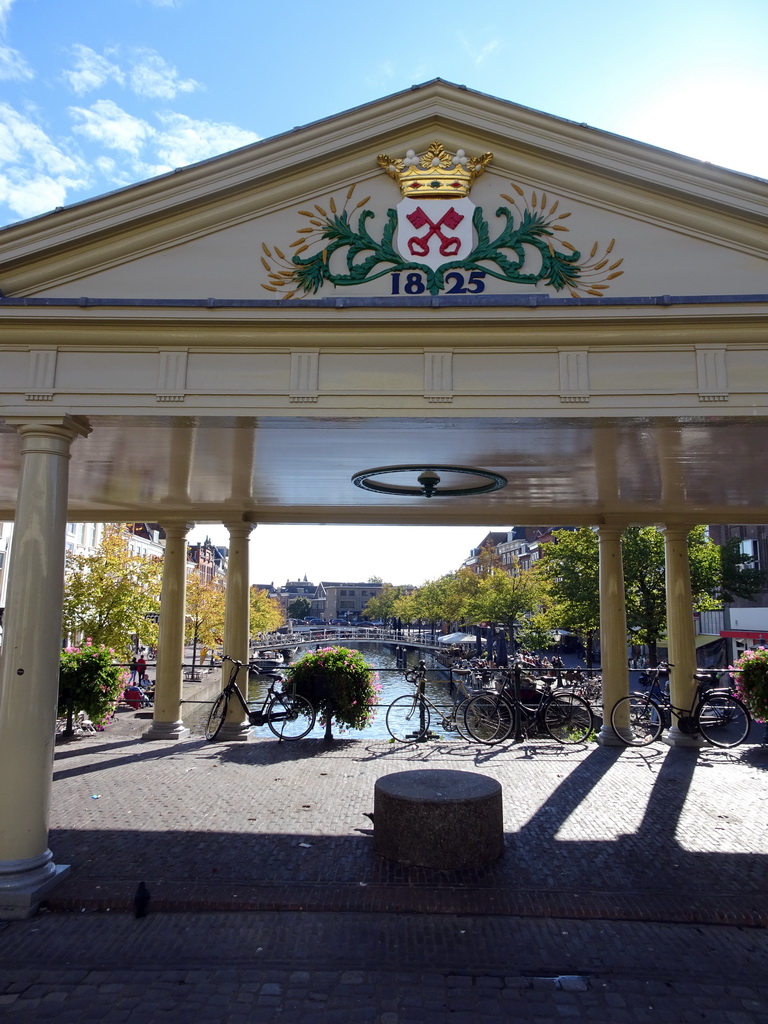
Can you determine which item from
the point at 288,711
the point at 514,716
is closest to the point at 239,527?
the point at 288,711

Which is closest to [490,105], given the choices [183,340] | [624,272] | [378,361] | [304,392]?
[624,272]

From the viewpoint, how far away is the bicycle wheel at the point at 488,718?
1190 cm

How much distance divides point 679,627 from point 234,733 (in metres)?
8.42

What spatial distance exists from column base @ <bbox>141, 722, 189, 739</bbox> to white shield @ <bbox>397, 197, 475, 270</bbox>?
385 inches

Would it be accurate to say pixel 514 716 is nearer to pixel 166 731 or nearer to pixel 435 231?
pixel 166 731

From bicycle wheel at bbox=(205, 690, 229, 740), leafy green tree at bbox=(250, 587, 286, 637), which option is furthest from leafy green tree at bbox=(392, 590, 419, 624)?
bicycle wheel at bbox=(205, 690, 229, 740)

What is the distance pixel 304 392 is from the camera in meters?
5.93

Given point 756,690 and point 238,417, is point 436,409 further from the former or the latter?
point 756,690

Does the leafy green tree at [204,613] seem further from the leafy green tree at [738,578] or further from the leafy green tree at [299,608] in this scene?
the leafy green tree at [299,608]

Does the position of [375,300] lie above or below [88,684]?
above

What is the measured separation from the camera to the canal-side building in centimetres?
577

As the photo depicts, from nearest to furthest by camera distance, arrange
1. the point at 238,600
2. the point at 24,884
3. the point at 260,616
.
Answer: the point at 24,884 < the point at 238,600 < the point at 260,616

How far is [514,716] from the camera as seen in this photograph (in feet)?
38.9

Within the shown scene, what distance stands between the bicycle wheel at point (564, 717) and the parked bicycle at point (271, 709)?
428cm
